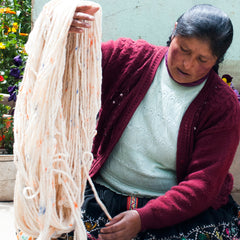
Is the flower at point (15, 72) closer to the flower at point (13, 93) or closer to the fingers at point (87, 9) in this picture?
the flower at point (13, 93)

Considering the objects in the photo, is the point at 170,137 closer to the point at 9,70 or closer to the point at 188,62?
the point at 188,62

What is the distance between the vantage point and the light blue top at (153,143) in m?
2.10

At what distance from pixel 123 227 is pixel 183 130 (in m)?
0.55

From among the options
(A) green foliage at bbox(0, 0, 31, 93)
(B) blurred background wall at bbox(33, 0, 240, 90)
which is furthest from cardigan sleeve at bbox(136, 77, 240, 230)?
(A) green foliage at bbox(0, 0, 31, 93)

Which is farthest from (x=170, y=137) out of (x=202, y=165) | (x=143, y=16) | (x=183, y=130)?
(x=143, y=16)

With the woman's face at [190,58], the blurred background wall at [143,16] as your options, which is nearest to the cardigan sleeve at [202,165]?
the woman's face at [190,58]

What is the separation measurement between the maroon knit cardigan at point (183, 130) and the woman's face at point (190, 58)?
118 millimetres

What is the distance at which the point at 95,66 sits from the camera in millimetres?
1687

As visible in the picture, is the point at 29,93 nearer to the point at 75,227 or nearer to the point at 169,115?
the point at 75,227

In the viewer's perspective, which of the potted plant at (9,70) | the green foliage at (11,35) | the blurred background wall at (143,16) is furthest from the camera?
the green foliage at (11,35)

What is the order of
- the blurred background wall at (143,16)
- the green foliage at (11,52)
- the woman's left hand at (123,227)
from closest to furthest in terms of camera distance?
the woman's left hand at (123,227)
the blurred background wall at (143,16)
the green foliage at (11,52)

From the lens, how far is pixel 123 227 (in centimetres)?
187

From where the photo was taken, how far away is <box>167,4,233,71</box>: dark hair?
192cm

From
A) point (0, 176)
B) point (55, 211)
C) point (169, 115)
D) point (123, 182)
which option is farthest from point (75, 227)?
point (0, 176)
